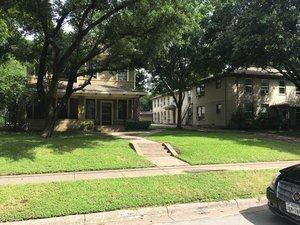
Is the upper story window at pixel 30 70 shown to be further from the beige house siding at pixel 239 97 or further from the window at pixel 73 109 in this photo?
the beige house siding at pixel 239 97

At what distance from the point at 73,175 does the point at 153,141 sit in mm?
8080

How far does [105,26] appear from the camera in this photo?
2041cm

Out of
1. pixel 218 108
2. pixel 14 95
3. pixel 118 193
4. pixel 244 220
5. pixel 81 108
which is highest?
pixel 14 95

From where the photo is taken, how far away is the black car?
671 centimetres

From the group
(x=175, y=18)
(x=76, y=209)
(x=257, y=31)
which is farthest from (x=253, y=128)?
(x=76, y=209)

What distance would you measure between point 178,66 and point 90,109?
8.27 m

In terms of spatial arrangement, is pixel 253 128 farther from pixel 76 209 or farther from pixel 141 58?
pixel 76 209

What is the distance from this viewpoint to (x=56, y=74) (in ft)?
66.4

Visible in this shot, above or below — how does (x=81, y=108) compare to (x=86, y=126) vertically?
above

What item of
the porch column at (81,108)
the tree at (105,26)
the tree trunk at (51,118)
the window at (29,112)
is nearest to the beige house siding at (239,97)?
the porch column at (81,108)

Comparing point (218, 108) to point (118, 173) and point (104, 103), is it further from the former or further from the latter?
point (118, 173)

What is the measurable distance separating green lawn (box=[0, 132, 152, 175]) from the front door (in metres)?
13.3

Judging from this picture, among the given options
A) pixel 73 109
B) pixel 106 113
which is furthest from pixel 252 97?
pixel 73 109

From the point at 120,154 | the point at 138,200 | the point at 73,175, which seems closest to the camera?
the point at 138,200
